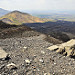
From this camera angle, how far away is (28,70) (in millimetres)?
8680

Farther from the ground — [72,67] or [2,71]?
[2,71]

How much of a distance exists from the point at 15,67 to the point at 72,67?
21.2 feet

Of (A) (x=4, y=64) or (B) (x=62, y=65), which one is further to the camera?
(B) (x=62, y=65)

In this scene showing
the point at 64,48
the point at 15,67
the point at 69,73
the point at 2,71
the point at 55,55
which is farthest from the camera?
the point at 64,48

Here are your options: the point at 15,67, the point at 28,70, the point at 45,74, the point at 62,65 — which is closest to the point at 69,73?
the point at 62,65

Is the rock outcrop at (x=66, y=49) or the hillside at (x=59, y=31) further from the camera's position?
the hillside at (x=59, y=31)

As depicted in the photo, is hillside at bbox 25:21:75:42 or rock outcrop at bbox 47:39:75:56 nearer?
rock outcrop at bbox 47:39:75:56

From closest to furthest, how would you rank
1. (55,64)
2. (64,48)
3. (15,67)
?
(15,67) → (55,64) → (64,48)

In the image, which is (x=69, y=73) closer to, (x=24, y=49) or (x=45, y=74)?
(x=45, y=74)

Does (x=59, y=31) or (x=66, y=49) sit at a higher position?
(x=66, y=49)

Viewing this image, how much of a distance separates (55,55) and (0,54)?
703 cm

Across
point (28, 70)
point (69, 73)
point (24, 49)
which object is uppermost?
point (24, 49)

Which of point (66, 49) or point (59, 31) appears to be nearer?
point (66, 49)

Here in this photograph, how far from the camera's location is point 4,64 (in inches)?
345
